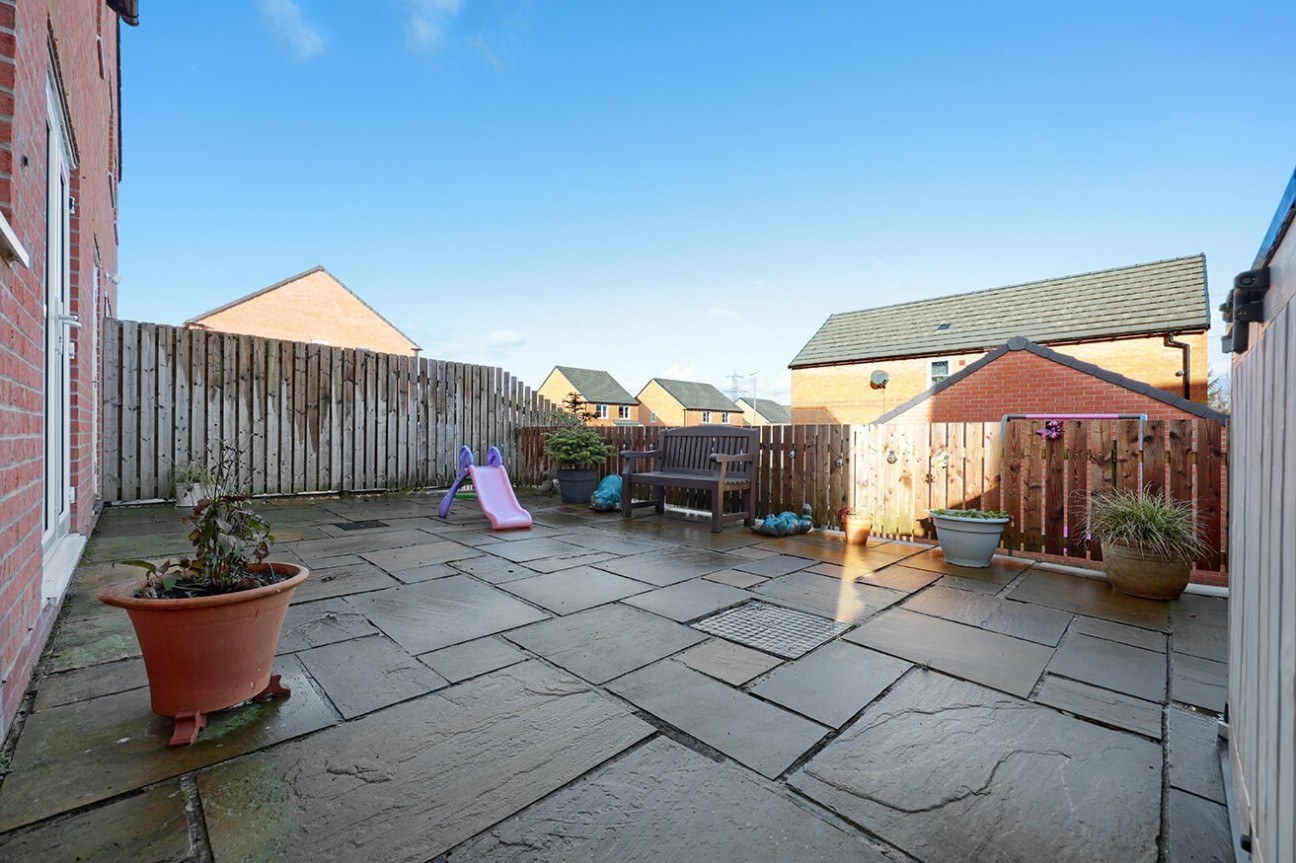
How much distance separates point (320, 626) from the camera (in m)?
2.40

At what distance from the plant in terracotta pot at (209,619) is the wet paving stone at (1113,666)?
282cm

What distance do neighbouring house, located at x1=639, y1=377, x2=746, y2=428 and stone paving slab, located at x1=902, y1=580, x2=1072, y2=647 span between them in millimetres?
35041

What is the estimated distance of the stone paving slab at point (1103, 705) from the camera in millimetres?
1695

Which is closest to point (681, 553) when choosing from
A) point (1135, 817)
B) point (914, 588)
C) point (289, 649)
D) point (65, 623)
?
point (914, 588)

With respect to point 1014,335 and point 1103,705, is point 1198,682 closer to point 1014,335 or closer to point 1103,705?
point 1103,705

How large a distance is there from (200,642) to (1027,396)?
11126 mm

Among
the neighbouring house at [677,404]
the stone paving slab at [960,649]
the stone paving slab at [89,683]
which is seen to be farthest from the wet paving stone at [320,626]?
the neighbouring house at [677,404]

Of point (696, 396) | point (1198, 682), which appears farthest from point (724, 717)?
point (696, 396)

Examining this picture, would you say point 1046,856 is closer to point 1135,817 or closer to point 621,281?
point 1135,817

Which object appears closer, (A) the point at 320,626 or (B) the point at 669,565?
(A) the point at 320,626

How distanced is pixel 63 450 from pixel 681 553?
384 centimetres

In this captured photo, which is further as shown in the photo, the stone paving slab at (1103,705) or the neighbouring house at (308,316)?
the neighbouring house at (308,316)

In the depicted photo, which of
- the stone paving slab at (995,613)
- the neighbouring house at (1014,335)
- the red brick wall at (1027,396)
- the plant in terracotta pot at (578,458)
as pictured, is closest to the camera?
the stone paving slab at (995,613)

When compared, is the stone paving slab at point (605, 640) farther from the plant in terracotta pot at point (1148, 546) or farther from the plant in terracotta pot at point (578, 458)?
the plant in terracotta pot at point (578, 458)
